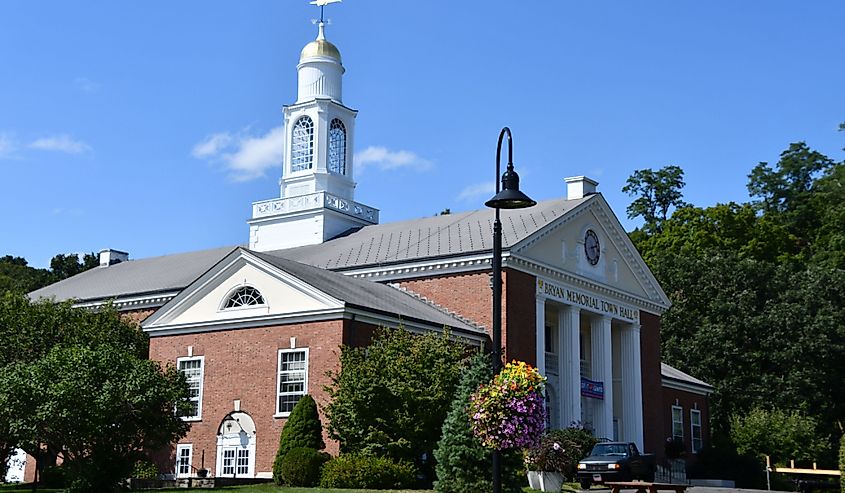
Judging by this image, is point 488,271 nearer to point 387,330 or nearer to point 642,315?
point 387,330

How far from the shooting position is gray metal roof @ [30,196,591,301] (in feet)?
132

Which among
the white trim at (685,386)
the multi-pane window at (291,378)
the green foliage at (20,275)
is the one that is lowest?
the multi-pane window at (291,378)

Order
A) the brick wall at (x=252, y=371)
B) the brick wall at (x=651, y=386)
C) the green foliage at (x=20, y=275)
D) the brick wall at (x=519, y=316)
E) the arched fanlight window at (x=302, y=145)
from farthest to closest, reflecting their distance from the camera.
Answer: the green foliage at (x=20, y=275)
the arched fanlight window at (x=302, y=145)
the brick wall at (x=651, y=386)
the brick wall at (x=519, y=316)
the brick wall at (x=252, y=371)

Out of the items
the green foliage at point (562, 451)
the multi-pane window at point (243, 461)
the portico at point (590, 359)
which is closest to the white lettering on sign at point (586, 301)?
the portico at point (590, 359)

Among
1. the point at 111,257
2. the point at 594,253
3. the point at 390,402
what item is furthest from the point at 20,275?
the point at 390,402

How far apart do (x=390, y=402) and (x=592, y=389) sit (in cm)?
1477

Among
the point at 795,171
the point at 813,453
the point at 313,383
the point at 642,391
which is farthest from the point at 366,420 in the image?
the point at 795,171

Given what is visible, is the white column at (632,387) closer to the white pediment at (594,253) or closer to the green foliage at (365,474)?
the white pediment at (594,253)

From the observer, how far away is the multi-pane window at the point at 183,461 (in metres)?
34.6

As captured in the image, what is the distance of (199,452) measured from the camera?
3434cm

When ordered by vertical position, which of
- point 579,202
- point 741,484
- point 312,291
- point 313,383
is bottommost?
point 741,484

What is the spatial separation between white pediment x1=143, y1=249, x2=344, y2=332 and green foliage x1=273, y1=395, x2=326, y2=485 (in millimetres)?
2999

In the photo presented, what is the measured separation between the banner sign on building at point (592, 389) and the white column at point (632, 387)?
9.41 ft

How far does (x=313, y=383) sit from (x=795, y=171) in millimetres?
57654
